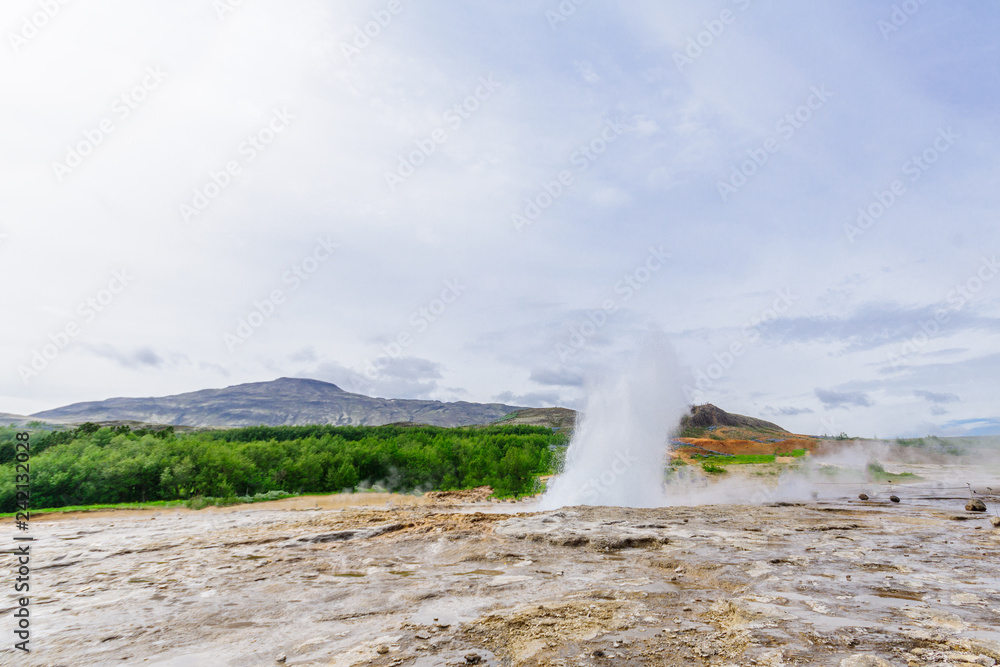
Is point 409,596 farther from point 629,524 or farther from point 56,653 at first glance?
point 629,524

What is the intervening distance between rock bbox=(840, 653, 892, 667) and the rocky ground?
3 cm

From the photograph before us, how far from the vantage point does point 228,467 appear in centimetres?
4056

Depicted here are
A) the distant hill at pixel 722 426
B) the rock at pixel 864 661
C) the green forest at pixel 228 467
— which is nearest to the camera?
the rock at pixel 864 661

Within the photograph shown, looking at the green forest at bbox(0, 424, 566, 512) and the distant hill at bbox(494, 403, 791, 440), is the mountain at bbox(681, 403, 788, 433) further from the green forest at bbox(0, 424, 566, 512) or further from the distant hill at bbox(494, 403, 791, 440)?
the green forest at bbox(0, 424, 566, 512)

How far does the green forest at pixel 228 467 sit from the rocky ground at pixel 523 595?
23149 mm

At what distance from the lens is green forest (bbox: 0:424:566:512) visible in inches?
1342

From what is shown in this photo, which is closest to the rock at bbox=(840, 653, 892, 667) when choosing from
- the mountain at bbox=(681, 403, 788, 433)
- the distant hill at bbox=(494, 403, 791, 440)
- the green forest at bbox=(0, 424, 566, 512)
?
the green forest at bbox=(0, 424, 566, 512)

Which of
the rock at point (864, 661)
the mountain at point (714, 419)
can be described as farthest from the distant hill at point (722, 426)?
the rock at point (864, 661)

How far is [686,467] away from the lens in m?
48.5

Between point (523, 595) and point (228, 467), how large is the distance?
131 feet

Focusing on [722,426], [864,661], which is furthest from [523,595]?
[722,426]

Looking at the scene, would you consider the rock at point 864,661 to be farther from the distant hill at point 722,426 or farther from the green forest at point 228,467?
the distant hill at point 722,426

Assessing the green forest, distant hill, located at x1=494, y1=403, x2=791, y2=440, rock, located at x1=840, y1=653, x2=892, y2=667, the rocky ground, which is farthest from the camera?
distant hill, located at x1=494, y1=403, x2=791, y2=440

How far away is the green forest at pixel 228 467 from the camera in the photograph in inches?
1342
